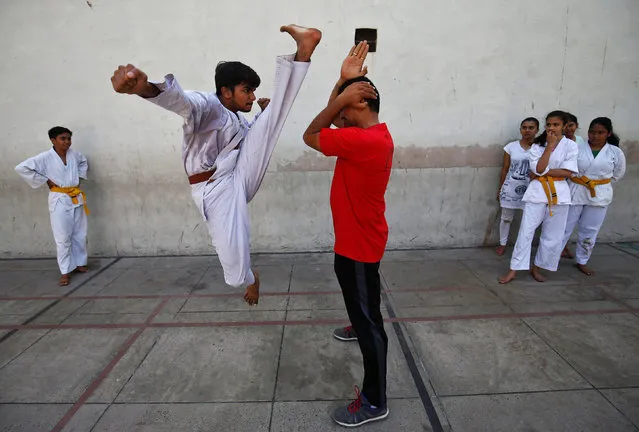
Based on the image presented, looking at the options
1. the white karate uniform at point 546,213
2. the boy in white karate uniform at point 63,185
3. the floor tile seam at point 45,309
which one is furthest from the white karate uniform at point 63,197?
the white karate uniform at point 546,213

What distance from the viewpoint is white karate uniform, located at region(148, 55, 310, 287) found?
1.86 metres

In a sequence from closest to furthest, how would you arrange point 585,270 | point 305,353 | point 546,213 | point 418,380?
point 418,380
point 305,353
point 546,213
point 585,270

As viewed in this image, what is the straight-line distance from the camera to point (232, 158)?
2010 millimetres

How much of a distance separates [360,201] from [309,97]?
271cm

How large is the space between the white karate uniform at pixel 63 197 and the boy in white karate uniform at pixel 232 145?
2714 millimetres

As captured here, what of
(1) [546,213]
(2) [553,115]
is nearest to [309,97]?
(2) [553,115]

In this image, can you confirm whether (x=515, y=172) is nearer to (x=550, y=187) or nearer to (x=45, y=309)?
(x=550, y=187)

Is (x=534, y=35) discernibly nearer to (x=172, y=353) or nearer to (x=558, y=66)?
(x=558, y=66)

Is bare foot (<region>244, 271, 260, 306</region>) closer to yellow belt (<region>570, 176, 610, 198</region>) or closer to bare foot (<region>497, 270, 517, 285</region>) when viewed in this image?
bare foot (<region>497, 270, 517, 285</region>)

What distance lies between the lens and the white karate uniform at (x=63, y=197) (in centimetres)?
370

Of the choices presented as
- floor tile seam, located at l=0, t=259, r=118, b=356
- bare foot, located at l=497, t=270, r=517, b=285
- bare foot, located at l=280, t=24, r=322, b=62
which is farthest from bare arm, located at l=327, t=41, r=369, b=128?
floor tile seam, located at l=0, t=259, r=118, b=356

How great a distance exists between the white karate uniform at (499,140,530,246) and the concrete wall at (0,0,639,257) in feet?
0.82

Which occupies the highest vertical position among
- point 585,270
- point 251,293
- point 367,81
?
point 367,81

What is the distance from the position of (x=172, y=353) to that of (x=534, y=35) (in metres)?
4.90
